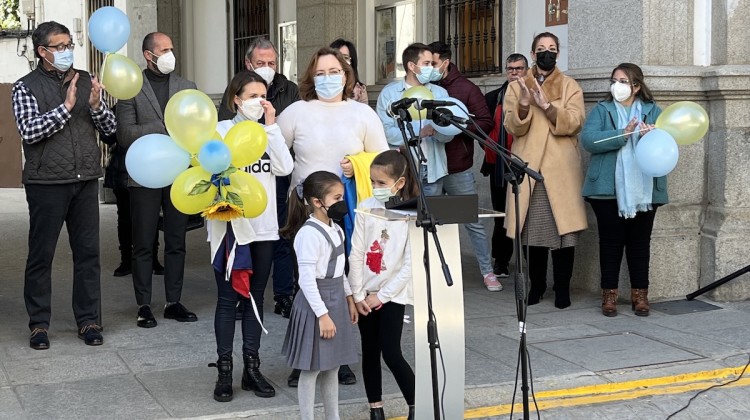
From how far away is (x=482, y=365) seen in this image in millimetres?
6906

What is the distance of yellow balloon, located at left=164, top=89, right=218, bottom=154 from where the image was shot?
5715 mm

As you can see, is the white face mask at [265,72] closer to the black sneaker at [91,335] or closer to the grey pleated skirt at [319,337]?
the black sneaker at [91,335]

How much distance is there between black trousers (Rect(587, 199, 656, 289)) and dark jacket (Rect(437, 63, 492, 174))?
1.16 metres

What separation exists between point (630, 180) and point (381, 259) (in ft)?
10.2

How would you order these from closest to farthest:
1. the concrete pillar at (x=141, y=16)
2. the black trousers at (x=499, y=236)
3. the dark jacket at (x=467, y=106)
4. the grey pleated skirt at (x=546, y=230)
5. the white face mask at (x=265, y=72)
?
the white face mask at (x=265, y=72), the grey pleated skirt at (x=546, y=230), the dark jacket at (x=467, y=106), the black trousers at (x=499, y=236), the concrete pillar at (x=141, y=16)

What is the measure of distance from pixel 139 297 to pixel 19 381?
1.70 m

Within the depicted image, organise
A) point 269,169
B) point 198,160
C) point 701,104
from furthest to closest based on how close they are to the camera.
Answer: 1. point 701,104
2. point 269,169
3. point 198,160

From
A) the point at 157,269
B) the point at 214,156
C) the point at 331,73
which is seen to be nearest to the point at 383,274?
the point at 214,156

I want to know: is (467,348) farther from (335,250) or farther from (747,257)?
(747,257)

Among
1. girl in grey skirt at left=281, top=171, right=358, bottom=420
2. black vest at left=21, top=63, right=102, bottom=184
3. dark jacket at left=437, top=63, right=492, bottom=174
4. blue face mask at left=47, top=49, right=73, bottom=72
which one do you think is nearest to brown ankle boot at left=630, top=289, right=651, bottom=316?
dark jacket at left=437, top=63, right=492, bottom=174

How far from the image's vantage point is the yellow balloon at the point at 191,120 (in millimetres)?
5715

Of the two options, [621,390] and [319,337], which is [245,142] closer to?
[319,337]

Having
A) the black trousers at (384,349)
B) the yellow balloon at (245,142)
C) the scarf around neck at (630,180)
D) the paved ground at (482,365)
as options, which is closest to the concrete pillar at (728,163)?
the paved ground at (482,365)

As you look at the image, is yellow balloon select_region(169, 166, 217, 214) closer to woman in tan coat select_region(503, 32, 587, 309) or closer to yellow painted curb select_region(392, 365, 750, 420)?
yellow painted curb select_region(392, 365, 750, 420)
